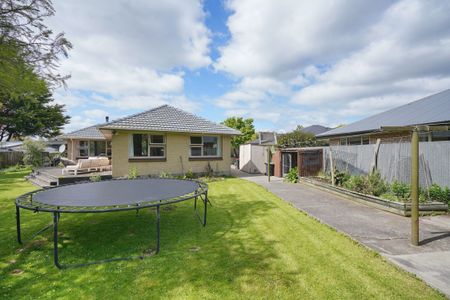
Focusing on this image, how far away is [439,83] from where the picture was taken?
14.7m

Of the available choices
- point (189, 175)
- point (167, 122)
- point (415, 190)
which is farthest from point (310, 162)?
point (167, 122)

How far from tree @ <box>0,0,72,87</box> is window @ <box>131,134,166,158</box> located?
5.40 metres

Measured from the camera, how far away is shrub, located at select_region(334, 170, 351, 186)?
9.05m

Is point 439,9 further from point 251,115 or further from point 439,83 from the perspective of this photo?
point 251,115

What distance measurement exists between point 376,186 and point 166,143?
10280mm

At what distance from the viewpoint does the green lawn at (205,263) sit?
2.67 m

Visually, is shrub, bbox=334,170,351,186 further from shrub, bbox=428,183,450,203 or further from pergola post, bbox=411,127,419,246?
pergola post, bbox=411,127,419,246

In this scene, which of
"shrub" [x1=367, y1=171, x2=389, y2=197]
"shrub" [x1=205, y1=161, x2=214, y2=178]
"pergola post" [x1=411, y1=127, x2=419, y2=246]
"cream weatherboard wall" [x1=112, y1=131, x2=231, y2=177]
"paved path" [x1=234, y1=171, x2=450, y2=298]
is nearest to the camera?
"paved path" [x1=234, y1=171, x2=450, y2=298]

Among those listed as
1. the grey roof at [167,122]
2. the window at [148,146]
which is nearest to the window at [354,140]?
the grey roof at [167,122]

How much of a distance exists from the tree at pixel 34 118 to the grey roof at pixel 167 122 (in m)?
18.5

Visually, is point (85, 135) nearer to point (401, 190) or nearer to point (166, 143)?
point (166, 143)

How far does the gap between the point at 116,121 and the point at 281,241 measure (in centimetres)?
1049

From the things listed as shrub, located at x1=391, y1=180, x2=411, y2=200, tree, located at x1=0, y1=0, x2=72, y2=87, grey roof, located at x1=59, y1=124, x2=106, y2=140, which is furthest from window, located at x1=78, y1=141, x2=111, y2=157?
shrub, located at x1=391, y1=180, x2=411, y2=200

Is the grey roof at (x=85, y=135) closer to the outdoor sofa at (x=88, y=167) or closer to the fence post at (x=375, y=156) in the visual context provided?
the outdoor sofa at (x=88, y=167)
